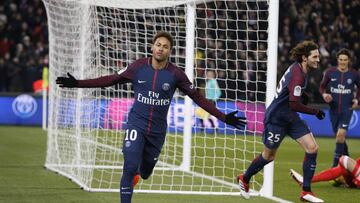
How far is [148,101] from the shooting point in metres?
8.88

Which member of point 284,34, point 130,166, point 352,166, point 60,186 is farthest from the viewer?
point 284,34

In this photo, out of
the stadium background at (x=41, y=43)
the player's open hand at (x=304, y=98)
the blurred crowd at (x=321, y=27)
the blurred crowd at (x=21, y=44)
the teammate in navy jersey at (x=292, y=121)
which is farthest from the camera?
the blurred crowd at (x=21, y=44)

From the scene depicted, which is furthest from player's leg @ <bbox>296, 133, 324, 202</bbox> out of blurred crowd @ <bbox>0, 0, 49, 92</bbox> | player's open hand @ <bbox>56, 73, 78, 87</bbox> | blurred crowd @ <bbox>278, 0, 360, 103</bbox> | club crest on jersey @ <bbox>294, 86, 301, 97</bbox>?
blurred crowd @ <bbox>0, 0, 49, 92</bbox>

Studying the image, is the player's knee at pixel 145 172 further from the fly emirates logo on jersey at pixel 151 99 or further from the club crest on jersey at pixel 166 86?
→ the club crest on jersey at pixel 166 86

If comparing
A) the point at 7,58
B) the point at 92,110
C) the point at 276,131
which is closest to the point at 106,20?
the point at 92,110

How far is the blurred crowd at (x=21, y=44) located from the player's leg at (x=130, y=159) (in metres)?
19.9

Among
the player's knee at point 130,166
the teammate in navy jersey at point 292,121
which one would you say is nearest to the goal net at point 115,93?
the teammate in navy jersey at point 292,121

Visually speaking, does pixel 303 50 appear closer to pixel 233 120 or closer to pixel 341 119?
pixel 233 120

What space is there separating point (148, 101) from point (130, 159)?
2.13 feet

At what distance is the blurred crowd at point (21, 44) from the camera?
28891 millimetres

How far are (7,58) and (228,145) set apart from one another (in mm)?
13862

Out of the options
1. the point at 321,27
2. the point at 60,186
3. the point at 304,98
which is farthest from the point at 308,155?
the point at 321,27

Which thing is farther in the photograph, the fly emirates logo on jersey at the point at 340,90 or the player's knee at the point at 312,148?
the fly emirates logo on jersey at the point at 340,90

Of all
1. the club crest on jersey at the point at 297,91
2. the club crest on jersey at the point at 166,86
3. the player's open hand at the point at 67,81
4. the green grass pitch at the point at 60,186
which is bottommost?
the green grass pitch at the point at 60,186
